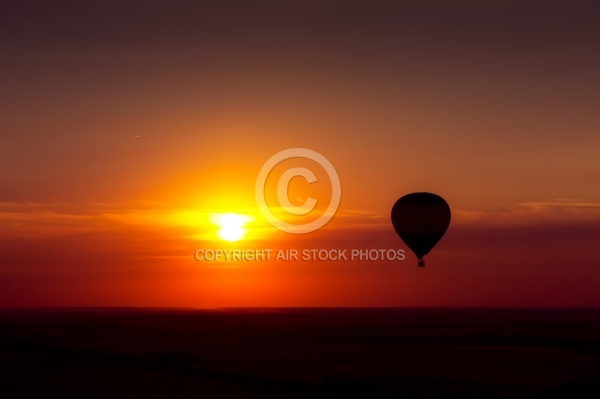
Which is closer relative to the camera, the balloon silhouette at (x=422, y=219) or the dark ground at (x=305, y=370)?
the dark ground at (x=305, y=370)

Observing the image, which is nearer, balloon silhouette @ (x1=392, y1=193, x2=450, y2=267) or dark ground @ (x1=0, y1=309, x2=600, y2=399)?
dark ground @ (x1=0, y1=309, x2=600, y2=399)

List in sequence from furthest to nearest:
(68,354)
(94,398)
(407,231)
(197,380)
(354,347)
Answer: (354,347)
(68,354)
(197,380)
(407,231)
(94,398)

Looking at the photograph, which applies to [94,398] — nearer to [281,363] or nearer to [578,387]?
[578,387]

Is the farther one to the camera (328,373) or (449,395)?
(328,373)

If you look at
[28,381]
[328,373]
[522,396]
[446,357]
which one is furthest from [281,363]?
[522,396]

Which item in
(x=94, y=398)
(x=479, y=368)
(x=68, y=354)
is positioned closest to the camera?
(x=94, y=398)

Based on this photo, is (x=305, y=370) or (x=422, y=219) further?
(x=305, y=370)

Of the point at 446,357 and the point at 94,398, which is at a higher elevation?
the point at 446,357

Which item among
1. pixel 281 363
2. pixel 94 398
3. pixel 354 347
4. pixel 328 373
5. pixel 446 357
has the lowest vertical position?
pixel 94 398
